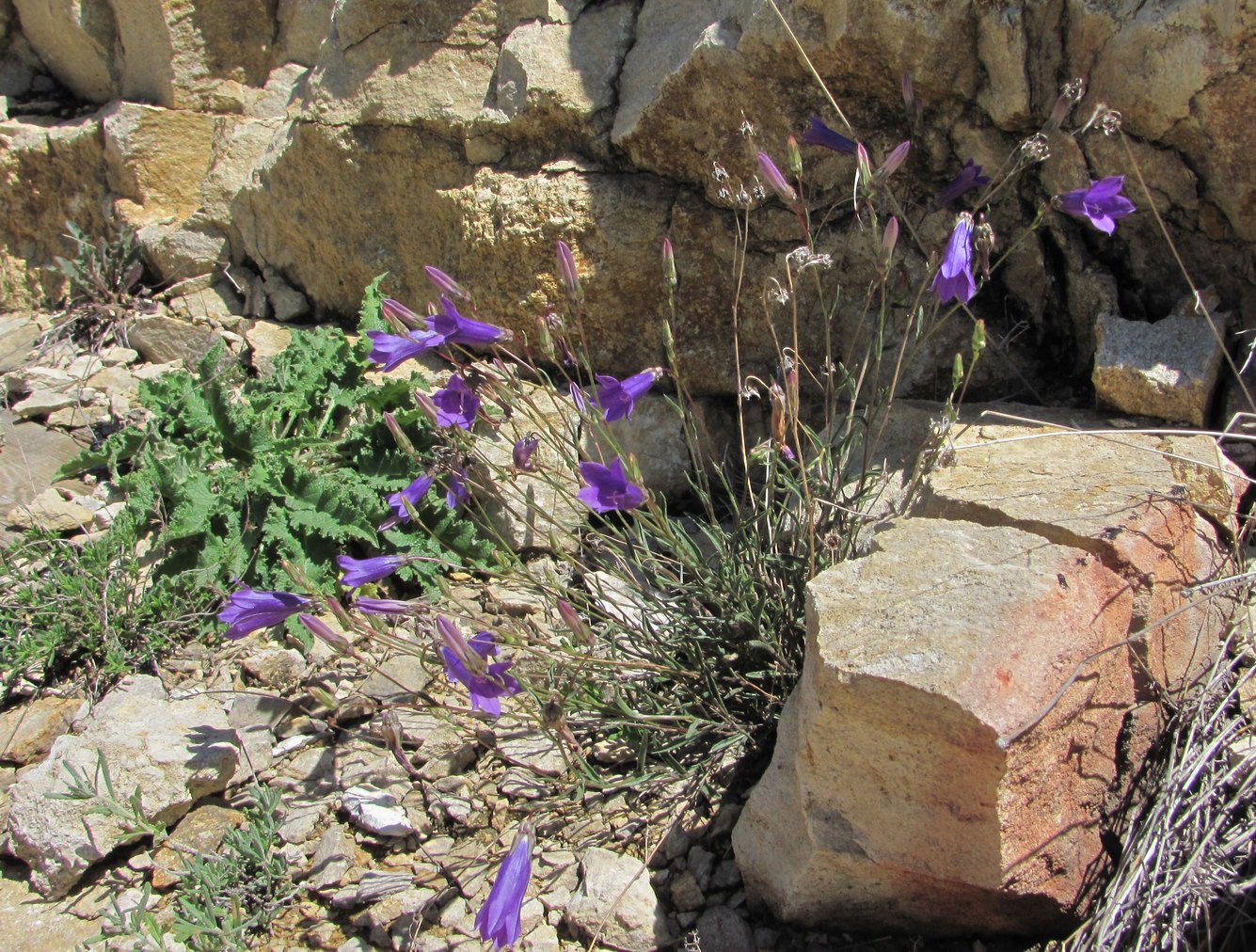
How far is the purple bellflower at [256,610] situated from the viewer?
99.9 inches

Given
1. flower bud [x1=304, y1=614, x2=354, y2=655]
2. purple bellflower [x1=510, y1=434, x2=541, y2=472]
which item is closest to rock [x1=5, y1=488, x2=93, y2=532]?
flower bud [x1=304, y1=614, x2=354, y2=655]

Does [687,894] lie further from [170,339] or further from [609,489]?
[170,339]

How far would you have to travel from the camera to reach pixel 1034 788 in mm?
1892

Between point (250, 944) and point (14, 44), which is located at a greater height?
point (14, 44)

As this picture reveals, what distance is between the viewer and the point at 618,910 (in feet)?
7.51

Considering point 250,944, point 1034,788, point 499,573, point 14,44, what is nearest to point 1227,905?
point 1034,788

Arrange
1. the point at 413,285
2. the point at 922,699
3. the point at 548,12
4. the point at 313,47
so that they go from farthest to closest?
the point at 313,47 < the point at 413,285 < the point at 548,12 < the point at 922,699

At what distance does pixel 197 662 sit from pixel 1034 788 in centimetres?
237

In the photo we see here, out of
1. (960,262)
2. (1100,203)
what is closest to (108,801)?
(960,262)

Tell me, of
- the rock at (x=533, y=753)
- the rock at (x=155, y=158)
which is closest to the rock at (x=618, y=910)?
the rock at (x=533, y=753)

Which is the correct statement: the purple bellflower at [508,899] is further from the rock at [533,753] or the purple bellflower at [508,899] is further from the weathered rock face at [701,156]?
the weathered rock face at [701,156]

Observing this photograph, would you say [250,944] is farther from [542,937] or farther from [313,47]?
[313,47]

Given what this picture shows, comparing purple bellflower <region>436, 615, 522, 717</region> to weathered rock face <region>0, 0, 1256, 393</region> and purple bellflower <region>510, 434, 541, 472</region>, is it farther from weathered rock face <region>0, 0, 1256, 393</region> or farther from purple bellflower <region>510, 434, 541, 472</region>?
weathered rock face <region>0, 0, 1256, 393</region>

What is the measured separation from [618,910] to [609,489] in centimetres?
91
